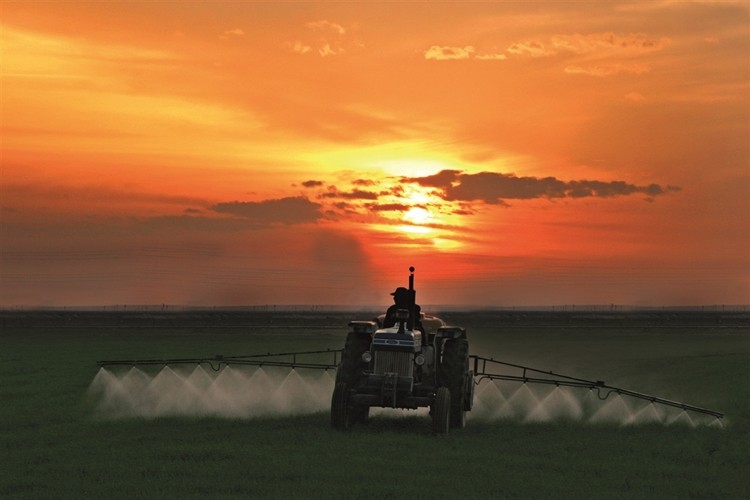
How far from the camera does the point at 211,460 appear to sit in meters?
21.3

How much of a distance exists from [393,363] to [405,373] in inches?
14.8

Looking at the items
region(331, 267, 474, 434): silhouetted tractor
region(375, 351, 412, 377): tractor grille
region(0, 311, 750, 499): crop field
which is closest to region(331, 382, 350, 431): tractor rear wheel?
region(331, 267, 474, 434): silhouetted tractor

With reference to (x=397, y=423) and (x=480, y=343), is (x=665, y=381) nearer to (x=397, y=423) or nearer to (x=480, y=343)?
(x=397, y=423)

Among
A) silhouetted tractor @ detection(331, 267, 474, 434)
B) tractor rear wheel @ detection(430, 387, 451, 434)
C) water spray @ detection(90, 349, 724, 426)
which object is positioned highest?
silhouetted tractor @ detection(331, 267, 474, 434)

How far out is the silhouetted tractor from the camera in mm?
25109

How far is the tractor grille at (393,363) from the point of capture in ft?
84.1

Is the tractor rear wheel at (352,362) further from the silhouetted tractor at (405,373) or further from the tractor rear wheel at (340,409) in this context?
the tractor rear wheel at (340,409)

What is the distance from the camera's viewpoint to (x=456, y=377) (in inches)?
1028

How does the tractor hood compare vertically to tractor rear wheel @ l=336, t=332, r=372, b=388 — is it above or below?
above

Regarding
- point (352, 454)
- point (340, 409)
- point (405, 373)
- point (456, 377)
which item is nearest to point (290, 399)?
point (340, 409)

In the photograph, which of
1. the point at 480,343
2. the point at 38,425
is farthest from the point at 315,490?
the point at 480,343

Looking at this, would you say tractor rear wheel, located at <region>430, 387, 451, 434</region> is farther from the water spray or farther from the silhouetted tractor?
the water spray

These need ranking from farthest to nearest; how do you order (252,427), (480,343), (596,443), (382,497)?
1. (480,343)
2. (252,427)
3. (596,443)
4. (382,497)

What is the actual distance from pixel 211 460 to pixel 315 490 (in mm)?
3792
